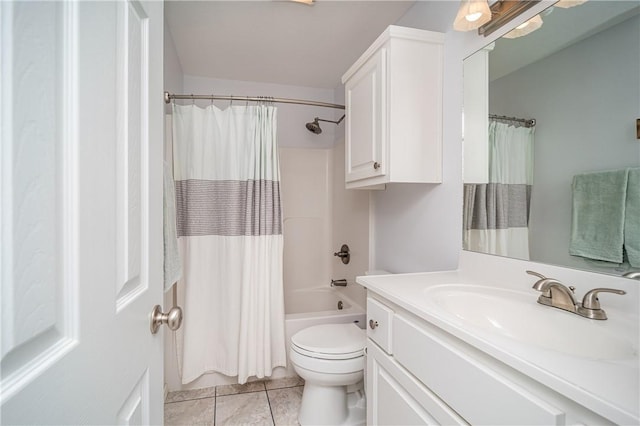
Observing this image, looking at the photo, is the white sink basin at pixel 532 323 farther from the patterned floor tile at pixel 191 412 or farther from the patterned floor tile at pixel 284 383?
the patterned floor tile at pixel 191 412

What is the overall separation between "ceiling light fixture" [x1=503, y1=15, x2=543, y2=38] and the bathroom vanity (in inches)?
33.8

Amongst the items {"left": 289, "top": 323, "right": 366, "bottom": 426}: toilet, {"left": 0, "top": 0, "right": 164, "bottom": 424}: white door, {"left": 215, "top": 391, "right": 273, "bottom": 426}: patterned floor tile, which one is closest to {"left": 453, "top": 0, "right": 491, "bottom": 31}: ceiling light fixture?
{"left": 0, "top": 0, "right": 164, "bottom": 424}: white door

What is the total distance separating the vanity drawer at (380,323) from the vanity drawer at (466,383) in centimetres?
7

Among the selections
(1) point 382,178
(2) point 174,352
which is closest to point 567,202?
(1) point 382,178

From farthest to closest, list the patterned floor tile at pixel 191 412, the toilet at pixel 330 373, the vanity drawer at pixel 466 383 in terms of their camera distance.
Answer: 1. the patterned floor tile at pixel 191 412
2. the toilet at pixel 330 373
3. the vanity drawer at pixel 466 383

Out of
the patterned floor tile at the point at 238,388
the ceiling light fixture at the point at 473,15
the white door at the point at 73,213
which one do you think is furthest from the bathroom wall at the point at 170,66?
the patterned floor tile at the point at 238,388

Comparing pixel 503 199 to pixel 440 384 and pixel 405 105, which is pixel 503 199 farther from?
pixel 440 384

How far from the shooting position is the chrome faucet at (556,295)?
0.81 metres

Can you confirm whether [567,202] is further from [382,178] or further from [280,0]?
[280,0]

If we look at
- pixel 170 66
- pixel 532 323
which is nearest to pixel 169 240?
pixel 532 323

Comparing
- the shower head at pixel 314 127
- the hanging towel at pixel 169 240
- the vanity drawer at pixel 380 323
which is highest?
the shower head at pixel 314 127

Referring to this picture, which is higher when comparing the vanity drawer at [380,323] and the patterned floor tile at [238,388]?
the vanity drawer at [380,323]

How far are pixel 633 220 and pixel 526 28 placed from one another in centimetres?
77

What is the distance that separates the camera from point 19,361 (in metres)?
0.29
